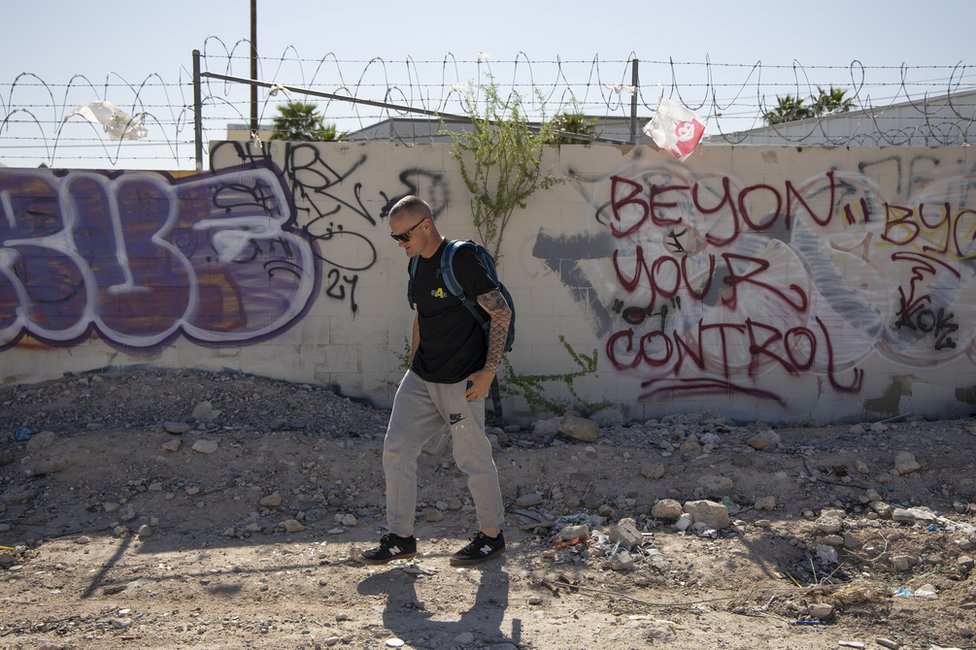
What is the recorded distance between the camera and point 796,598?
4.10 meters

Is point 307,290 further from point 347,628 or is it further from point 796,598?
point 796,598

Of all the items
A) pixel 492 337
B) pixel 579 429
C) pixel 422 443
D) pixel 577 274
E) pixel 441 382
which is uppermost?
pixel 577 274

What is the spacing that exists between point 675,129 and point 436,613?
13.9 ft

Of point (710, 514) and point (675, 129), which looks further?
point (675, 129)

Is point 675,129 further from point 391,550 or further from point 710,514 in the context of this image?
point 391,550

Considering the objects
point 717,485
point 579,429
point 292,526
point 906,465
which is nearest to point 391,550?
point 292,526

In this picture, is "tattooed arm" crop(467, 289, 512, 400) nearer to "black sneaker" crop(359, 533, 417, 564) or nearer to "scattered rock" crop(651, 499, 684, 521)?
"black sneaker" crop(359, 533, 417, 564)

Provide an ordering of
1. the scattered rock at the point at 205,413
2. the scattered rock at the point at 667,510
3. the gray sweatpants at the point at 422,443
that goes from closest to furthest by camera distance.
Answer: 1. the gray sweatpants at the point at 422,443
2. the scattered rock at the point at 667,510
3. the scattered rock at the point at 205,413

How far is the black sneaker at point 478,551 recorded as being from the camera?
4.36m

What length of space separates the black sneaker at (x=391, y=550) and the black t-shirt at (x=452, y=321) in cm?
77

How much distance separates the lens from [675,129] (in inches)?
267

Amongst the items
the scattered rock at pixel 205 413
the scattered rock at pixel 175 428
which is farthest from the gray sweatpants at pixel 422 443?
the scattered rock at pixel 205 413

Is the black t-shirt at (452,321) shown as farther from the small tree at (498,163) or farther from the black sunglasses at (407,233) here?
the small tree at (498,163)

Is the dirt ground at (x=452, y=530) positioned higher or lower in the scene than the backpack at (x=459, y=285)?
lower
